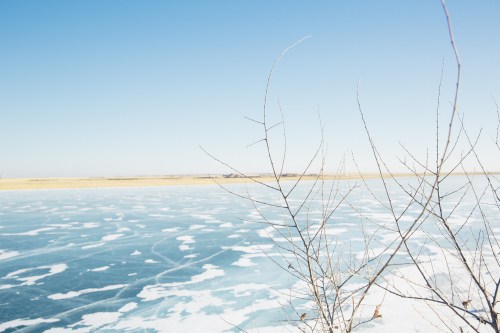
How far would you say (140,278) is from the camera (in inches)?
280

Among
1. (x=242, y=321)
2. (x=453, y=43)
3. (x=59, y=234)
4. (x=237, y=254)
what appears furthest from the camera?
(x=59, y=234)

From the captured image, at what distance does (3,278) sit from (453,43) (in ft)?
28.4

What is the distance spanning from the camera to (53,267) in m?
7.85

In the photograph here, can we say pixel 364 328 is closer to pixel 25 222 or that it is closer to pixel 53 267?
pixel 53 267

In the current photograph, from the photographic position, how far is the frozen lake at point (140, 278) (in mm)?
5191

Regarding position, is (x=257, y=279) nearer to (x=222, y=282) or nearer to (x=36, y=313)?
(x=222, y=282)

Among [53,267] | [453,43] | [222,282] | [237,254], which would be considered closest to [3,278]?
[53,267]

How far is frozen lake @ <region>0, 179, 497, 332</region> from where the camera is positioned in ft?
17.0

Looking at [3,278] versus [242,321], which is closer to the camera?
[242,321]

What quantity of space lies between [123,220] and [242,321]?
10714 mm

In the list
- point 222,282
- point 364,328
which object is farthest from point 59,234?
point 364,328

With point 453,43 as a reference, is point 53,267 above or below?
below

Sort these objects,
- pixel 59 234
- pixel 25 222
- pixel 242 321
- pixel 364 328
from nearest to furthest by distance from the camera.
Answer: pixel 364 328
pixel 242 321
pixel 59 234
pixel 25 222

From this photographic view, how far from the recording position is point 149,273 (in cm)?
745
